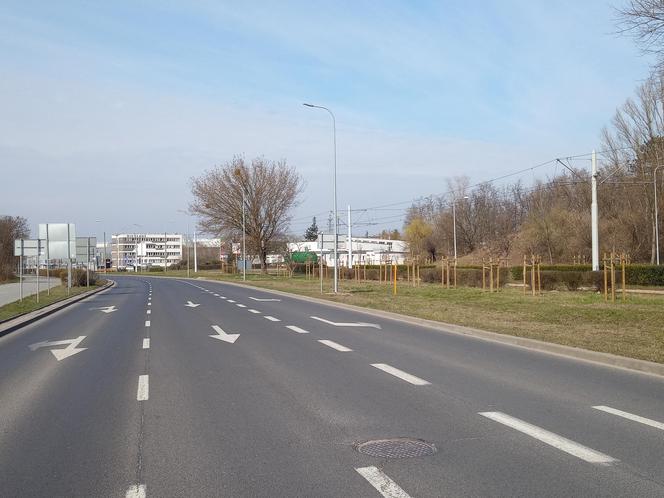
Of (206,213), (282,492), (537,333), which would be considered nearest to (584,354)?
(537,333)

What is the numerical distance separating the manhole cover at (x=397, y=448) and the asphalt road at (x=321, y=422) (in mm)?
37

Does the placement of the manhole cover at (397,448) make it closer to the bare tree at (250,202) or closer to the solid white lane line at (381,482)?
the solid white lane line at (381,482)

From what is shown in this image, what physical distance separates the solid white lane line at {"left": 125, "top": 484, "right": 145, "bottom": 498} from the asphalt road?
2cm

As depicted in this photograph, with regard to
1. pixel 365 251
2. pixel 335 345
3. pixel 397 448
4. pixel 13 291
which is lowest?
pixel 13 291

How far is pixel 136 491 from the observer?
4715 millimetres

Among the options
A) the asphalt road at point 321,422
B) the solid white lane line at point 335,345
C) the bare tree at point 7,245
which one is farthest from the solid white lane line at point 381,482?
the bare tree at point 7,245

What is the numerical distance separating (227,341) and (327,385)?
574 cm

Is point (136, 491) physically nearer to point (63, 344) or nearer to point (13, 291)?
point (63, 344)

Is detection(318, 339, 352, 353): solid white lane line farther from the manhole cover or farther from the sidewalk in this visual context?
the sidewalk

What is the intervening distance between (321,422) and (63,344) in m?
9.42

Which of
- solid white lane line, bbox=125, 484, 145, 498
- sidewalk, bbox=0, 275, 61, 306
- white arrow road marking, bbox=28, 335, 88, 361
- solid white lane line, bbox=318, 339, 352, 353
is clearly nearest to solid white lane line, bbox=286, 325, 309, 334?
solid white lane line, bbox=318, 339, 352, 353

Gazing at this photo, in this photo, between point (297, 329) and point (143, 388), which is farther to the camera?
point (297, 329)

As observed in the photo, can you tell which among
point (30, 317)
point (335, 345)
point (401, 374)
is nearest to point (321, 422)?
point (401, 374)

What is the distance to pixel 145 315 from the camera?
22.2m
